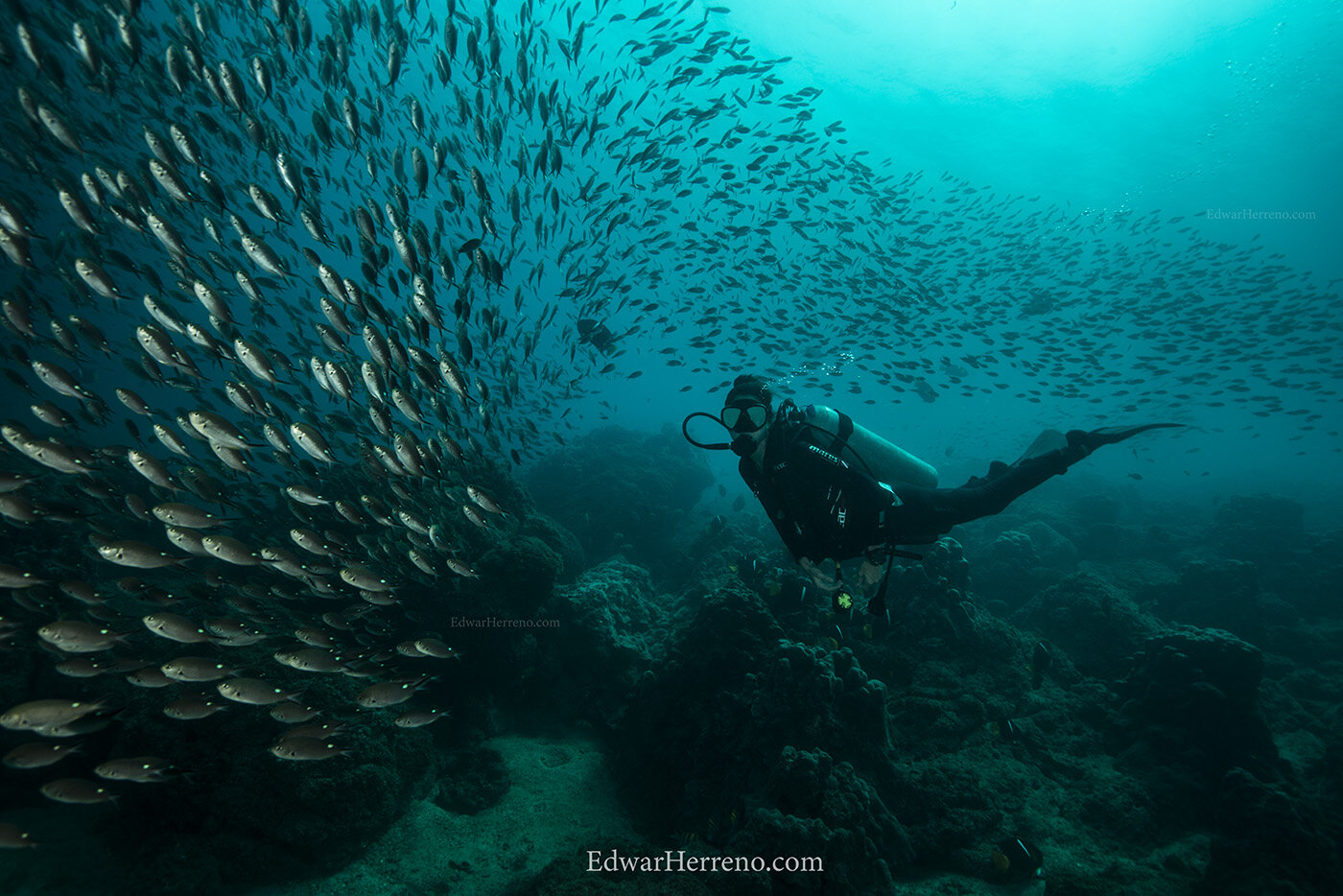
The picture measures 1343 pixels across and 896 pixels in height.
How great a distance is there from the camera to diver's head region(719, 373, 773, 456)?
5133 millimetres

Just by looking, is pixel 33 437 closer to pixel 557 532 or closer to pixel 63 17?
pixel 557 532

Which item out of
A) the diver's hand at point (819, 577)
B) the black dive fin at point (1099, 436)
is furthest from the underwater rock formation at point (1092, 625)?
the diver's hand at point (819, 577)

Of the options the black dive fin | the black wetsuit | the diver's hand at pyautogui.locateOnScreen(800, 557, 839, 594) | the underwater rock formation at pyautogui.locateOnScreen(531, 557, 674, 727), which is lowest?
the underwater rock formation at pyautogui.locateOnScreen(531, 557, 674, 727)

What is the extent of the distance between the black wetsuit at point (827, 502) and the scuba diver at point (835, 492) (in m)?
0.01

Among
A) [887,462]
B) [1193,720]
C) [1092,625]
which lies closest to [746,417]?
[887,462]

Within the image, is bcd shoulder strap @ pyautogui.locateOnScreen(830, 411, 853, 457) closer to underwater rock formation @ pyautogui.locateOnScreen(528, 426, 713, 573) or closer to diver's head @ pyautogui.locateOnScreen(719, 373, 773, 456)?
diver's head @ pyautogui.locateOnScreen(719, 373, 773, 456)

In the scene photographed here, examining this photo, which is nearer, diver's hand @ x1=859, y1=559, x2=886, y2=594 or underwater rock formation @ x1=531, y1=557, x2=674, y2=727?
diver's hand @ x1=859, y1=559, x2=886, y2=594

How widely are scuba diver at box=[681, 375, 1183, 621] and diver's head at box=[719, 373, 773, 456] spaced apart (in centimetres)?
1

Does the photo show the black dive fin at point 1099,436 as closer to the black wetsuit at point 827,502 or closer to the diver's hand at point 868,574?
the black wetsuit at point 827,502

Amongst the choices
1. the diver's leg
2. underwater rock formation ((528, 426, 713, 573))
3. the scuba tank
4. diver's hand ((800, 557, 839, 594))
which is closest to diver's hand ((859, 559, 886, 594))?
diver's hand ((800, 557, 839, 594))

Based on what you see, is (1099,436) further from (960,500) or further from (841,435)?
(841,435)

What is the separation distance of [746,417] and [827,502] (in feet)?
4.12

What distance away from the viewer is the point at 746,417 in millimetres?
5152

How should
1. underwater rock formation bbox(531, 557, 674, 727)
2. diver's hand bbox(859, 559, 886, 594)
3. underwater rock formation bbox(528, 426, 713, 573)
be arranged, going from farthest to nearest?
underwater rock formation bbox(528, 426, 713, 573) < underwater rock formation bbox(531, 557, 674, 727) < diver's hand bbox(859, 559, 886, 594)
